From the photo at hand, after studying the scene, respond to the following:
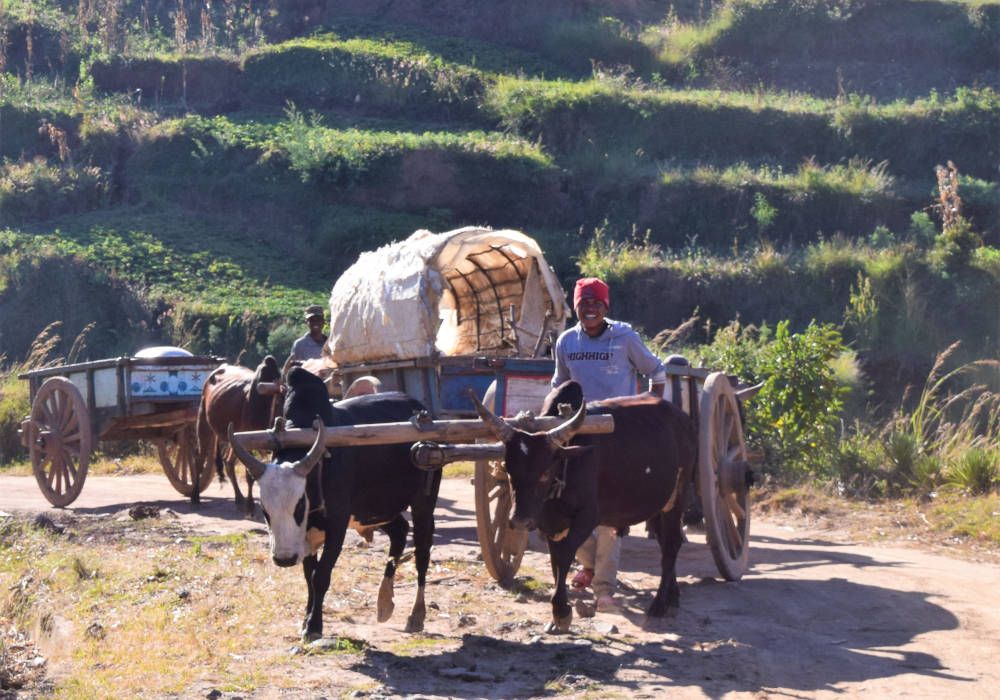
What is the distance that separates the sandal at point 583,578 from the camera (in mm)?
8617

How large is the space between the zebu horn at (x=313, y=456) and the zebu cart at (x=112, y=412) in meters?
6.42

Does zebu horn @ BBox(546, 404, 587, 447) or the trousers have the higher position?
zebu horn @ BBox(546, 404, 587, 447)

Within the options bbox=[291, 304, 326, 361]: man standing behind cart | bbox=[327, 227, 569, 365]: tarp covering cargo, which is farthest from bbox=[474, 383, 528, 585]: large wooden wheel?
bbox=[291, 304, 326, 361]: man standing behind cart

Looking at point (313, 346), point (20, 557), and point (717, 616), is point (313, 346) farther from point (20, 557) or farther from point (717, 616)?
point (717, 616)

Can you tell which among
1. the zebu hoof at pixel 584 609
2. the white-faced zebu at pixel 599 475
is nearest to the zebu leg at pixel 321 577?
the white-faced zebu at pixel 599 475

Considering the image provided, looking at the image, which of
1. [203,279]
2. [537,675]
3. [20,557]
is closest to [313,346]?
[20,557]

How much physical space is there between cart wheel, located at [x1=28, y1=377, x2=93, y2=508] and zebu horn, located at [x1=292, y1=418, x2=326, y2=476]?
679cm

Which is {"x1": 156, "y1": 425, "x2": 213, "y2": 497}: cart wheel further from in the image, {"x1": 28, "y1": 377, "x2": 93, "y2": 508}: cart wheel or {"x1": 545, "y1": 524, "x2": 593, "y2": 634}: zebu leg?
{"x1": 545, "y1": 524, "x2": 593, "y2": 634}: zebu leg

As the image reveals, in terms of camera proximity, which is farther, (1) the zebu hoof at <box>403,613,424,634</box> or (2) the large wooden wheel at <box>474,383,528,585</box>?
(2) the large wooden wheel at <box>474,383,528,585</box>

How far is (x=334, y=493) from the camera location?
288 inches

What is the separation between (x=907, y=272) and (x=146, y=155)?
596 inches

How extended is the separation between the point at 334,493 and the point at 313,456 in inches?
17.3

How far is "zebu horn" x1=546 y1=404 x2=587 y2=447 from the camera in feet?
22.8

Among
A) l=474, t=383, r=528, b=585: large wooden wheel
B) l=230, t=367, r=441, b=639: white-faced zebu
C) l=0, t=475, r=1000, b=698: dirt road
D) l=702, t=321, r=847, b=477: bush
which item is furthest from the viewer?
l=702, t=321, r=847, b=477: bush
